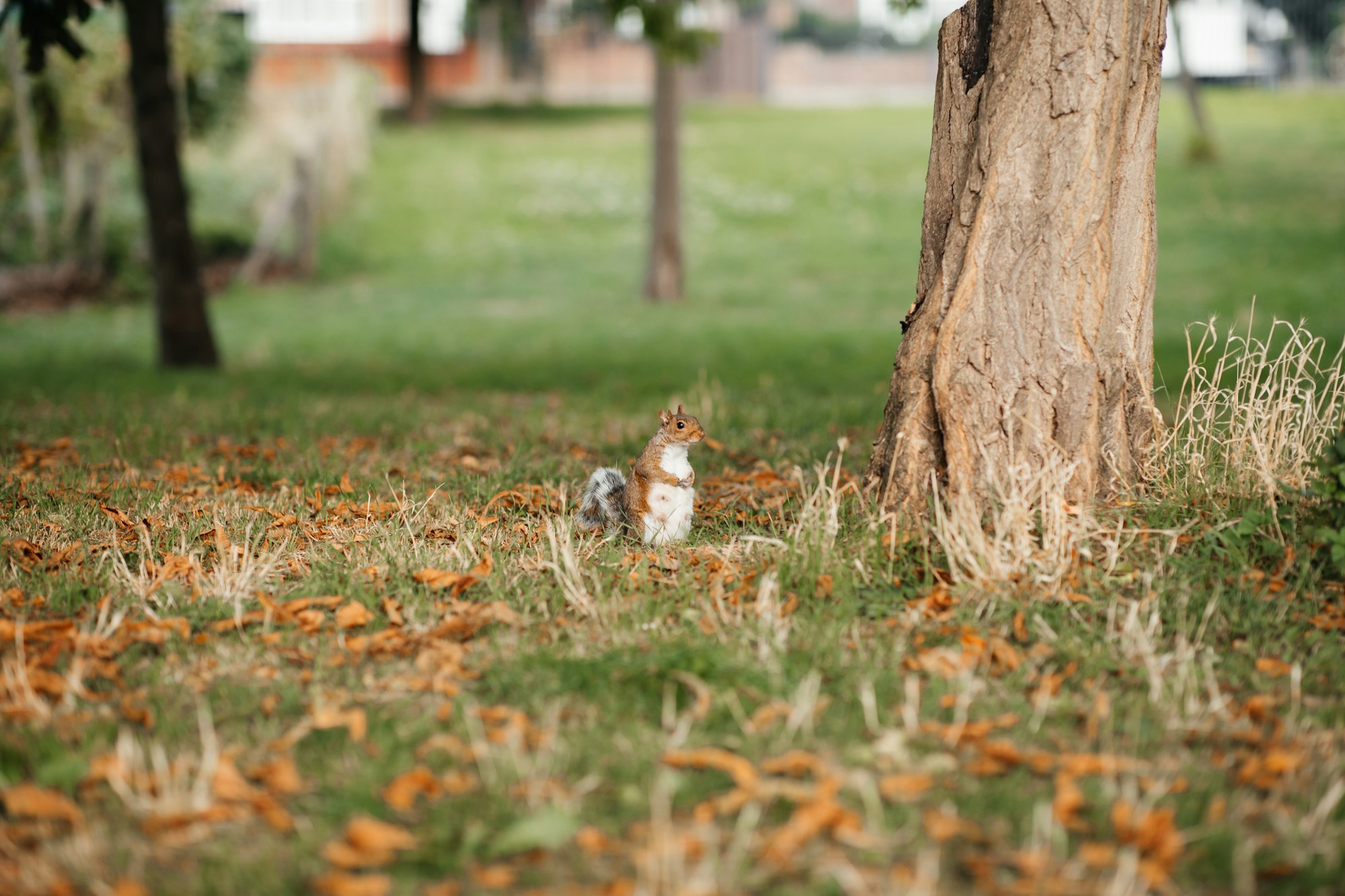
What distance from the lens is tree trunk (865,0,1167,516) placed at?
13.3 ft

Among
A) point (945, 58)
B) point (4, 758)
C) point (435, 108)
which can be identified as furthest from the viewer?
point (435, 108)

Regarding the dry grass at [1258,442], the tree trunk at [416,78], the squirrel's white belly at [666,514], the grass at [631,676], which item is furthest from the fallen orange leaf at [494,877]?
the tree trunk at [416,78]

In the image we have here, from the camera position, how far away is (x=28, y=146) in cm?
1675

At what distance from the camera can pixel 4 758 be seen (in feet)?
8.93

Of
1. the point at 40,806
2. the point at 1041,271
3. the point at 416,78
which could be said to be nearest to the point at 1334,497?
the point at 1041,271

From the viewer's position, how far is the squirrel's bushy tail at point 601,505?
447cm

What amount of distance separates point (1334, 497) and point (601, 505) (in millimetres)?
2516

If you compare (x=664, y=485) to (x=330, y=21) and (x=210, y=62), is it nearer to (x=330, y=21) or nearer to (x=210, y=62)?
(x=210, y=62)

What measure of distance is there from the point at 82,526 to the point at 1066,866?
12.6 ft

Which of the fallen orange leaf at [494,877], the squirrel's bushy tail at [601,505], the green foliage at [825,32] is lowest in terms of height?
the fallen orange leaf at [494,877]

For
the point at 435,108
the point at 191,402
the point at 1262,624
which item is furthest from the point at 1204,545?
the point at 435,108

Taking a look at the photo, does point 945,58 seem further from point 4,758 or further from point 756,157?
point 756,157

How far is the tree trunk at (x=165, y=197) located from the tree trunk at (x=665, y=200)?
6211 mm

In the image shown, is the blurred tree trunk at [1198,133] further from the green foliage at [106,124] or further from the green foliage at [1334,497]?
the green foliage at [1334,497]
